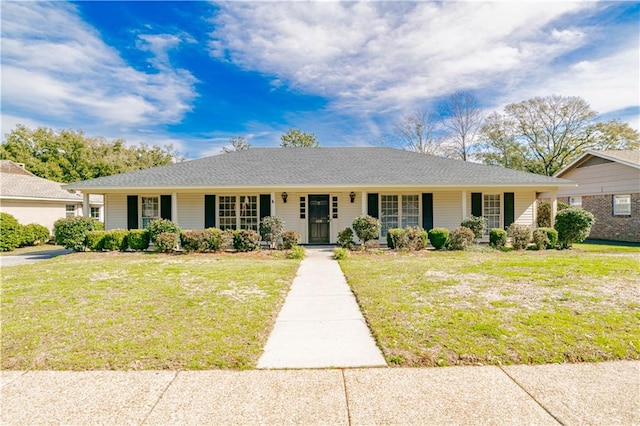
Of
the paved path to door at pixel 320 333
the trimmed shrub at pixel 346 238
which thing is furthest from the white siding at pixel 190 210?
the paved path to door at pixel 320 333

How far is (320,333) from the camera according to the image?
13.2 feet

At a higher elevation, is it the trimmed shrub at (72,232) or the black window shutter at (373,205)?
the black window shutter at (373,205)

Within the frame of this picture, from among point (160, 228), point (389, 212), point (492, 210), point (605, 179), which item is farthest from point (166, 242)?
point (605, 179)

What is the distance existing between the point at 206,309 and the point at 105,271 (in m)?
4.92

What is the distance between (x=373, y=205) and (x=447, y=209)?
3245 millimetres

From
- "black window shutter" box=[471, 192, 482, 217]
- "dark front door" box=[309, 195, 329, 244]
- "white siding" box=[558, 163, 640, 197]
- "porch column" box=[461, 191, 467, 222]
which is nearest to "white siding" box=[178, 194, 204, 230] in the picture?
"dark front door" box=[309, 195, 329, 244]

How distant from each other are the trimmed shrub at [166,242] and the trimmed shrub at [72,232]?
2.87m

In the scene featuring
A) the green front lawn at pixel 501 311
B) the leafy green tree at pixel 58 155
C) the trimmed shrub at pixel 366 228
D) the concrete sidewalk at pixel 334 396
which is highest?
the leafy green tree at pixel 58 155

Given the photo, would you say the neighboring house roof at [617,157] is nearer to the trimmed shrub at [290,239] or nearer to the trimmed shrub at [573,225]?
the trimmed shrub at [573,225]

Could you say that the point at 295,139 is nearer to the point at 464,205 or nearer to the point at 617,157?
the point at 464,205

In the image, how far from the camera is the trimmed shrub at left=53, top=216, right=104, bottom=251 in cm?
1142

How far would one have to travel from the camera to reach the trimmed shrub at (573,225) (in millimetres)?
11734

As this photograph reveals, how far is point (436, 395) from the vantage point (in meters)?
2.62

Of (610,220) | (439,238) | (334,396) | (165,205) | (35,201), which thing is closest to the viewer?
(334,396)
